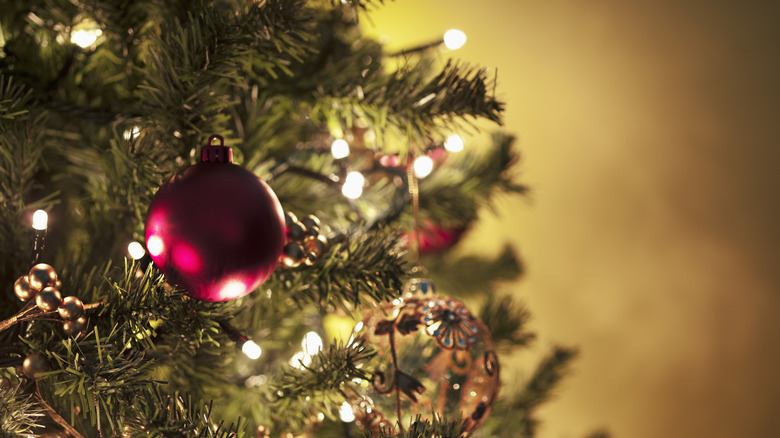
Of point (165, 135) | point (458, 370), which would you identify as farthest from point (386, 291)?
point (165, 135)

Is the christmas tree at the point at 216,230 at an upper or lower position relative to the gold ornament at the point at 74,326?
upper

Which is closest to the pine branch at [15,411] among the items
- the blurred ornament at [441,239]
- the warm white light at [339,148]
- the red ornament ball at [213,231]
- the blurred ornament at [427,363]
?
the red ornament ball at [213,231]

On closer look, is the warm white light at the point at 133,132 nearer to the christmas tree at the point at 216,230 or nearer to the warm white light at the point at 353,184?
the christmas tree at the point at 216,230

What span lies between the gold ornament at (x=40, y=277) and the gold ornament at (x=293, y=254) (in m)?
0.15

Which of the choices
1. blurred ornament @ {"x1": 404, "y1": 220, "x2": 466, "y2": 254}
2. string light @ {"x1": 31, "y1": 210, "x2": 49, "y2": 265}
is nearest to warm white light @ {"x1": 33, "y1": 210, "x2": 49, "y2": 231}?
string light @ {"x1": 31, "y1": 210, "x2": 49, "y2": 265}

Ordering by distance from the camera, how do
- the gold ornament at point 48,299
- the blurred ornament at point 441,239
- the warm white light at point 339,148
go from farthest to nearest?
the blurred ornament at point 441,239 → the warm white light at point 339,148 → the gold ornament at point 48,299

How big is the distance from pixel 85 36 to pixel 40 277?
10.2 inches

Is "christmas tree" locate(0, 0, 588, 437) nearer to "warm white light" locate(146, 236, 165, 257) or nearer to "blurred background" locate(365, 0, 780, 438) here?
"warm white light" locate(146, 236, 165, 257)

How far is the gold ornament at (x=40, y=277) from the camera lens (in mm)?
322

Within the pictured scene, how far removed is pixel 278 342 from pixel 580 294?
828 mm

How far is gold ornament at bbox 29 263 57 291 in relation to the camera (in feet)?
1.05

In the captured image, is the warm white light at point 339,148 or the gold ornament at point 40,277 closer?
the gold ornament at point 40,277

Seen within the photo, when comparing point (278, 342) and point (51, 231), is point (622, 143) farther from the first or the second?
point (51, 231)

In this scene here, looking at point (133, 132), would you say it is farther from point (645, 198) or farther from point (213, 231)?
point (645, 198)
